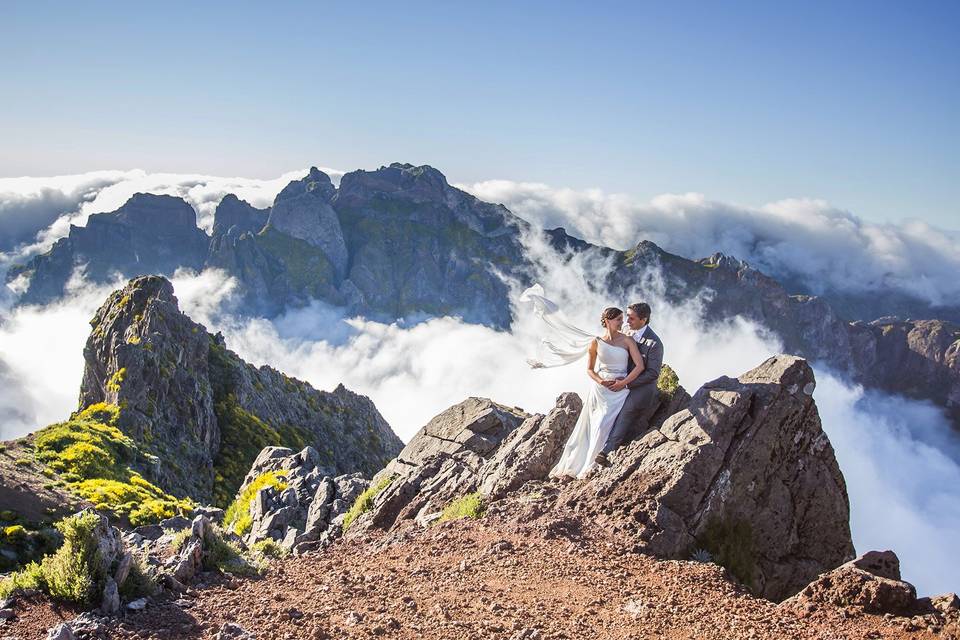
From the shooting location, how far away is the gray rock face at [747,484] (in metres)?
14.2

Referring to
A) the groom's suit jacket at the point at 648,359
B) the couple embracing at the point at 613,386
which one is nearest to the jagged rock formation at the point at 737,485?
the couple embracing at the point at 613,386

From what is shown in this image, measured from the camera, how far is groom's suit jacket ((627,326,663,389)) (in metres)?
16.5

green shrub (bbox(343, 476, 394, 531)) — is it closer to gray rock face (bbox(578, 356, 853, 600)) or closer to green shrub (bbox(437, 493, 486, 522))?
green shrub (bbox(437, 493, 486, 522))

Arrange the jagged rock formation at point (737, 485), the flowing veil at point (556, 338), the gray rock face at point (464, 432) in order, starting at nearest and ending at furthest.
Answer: the jagged rock formation at point (737, 485) < the flowing veil at point (556, 338) < the gray rock face at point (464, 432)

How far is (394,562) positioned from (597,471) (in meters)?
5.30

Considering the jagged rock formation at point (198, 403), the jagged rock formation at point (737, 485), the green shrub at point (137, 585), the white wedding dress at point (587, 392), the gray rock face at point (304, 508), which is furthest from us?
the jagged rock formation at point (198, 403)

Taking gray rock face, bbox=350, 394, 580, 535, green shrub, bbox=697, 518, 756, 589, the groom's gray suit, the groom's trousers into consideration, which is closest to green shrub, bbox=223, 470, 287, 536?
gray rock face, bbox=350, 394, 580, 535

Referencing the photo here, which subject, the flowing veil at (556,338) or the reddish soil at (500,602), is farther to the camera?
the flowing veil at (556,338)

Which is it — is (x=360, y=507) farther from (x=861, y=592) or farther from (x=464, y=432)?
(x=861, y=592)

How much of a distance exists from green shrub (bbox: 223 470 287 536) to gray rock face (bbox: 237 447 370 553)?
322 millimetres

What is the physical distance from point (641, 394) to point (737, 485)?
317cm

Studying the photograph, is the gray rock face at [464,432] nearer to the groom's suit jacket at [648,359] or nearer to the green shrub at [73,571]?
the groom's suit jacket at [648,359]

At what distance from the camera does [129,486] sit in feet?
109

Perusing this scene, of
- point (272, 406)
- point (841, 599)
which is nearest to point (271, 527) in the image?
point (841, 599)
